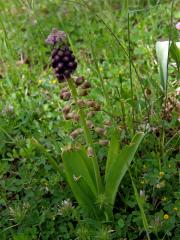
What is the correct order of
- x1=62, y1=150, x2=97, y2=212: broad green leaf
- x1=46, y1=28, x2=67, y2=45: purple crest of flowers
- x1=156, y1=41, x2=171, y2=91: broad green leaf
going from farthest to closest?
x1=156, y1=41, x2=171, y2=91: broad green leaf
x1=62, y1=150, x2=97, y2=212: broad green leaf
x1=46, y1=28, x2=67, y2=45: purple crest of flowers

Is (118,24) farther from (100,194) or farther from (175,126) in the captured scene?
(100,194)

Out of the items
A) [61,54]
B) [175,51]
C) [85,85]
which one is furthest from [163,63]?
[61,54]

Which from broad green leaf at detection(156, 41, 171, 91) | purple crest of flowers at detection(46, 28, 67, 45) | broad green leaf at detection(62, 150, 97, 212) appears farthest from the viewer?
broad green leaf at detection(156, 41, 171, 91)

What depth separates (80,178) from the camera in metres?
1.49

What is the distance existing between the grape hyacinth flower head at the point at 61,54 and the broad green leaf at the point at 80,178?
0.86 feet

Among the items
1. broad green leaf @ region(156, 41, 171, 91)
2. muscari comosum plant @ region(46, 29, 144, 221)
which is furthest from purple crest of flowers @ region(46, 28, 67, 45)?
broad green leaf @ region(156, 41, 171, 91)

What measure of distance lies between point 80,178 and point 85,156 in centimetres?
7

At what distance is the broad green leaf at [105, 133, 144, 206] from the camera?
140cm

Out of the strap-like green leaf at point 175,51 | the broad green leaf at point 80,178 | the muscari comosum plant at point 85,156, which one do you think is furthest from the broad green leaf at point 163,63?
the broad green leaf at point 80,178

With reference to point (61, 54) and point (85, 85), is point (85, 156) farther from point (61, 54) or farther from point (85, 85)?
point (61, 54)

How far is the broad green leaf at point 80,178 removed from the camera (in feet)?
4.73

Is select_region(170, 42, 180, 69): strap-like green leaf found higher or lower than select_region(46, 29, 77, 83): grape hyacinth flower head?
lower

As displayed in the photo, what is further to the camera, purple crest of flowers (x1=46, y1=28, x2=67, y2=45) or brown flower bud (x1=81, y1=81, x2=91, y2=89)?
brown flower bud (x1=81, y1=81, x2=91, y2=89)

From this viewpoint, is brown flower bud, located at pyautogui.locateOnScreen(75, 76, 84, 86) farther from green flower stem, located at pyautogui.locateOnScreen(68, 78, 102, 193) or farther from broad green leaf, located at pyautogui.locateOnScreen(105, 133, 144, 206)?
broad green leaf, located at pyautogui.locateOnScreen(105, 133, 144, 206)
